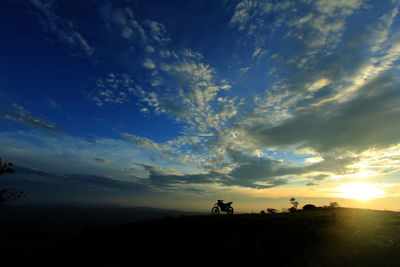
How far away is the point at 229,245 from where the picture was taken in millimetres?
12625

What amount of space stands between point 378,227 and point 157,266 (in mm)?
16961

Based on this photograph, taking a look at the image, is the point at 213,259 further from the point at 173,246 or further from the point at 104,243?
the point at 104,243

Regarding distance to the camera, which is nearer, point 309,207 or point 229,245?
point 229,245

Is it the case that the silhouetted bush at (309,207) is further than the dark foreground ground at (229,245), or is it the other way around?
the silhouetted bush at (309,207)

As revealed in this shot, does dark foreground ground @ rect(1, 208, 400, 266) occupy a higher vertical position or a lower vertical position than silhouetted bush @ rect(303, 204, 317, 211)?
lower

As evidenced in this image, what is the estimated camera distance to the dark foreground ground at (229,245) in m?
10.6

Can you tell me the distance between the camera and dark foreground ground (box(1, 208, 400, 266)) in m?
10.6

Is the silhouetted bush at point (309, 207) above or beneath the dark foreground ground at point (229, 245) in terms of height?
above

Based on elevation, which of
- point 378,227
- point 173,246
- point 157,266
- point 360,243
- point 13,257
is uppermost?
point 378,227

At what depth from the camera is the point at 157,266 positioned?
11.7 m

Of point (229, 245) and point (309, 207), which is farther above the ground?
point (309, 207)

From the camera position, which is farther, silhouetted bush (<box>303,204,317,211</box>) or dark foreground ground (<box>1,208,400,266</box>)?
silhouetted bush (<box>303,204,317,211</box>)

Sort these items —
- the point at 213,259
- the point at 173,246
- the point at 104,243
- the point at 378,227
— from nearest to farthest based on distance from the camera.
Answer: the point at 213,259 → the point at 173,246 → the point at 378,227 → the point at 104,243

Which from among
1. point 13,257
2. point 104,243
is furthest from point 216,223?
point 13,257
